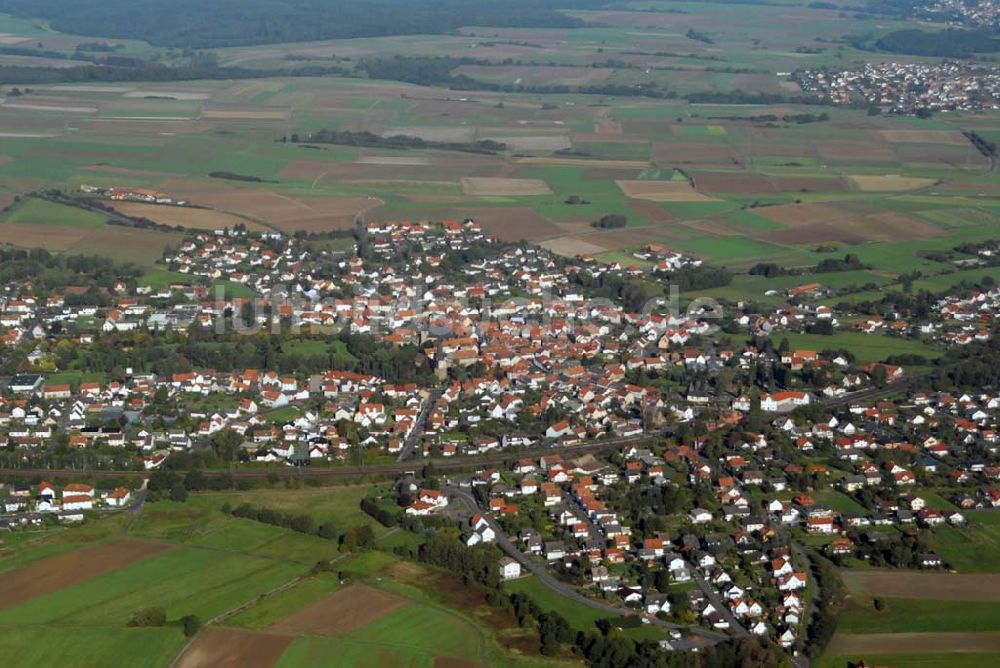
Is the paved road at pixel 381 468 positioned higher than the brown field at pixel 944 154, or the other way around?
the brown field at pixel 944 154

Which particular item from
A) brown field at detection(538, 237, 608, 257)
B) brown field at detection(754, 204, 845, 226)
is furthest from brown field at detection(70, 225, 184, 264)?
brown field at detection(754, 204, 845, 226)

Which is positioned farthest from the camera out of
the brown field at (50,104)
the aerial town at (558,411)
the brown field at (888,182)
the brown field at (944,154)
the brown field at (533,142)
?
the brown field at (50,104)

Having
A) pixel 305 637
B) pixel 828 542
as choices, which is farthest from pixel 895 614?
pixel 305 637

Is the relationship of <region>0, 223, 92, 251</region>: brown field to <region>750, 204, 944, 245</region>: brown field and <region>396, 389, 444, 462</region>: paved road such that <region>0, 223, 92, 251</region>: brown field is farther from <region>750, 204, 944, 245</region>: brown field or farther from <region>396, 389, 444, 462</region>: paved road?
<region>750, 204, 944, 245</region>: brown field

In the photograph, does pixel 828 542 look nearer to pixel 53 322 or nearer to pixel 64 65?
Result: pixel 53 322

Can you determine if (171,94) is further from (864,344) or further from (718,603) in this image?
(718,603)

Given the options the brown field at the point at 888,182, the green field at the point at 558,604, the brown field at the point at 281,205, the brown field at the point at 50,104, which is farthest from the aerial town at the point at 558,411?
the brown field at the point at 50,104

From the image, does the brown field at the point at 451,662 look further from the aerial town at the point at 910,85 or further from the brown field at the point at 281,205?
the aerial town at the point at 910,85
